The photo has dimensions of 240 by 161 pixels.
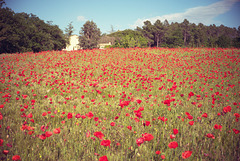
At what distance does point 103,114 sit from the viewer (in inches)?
127

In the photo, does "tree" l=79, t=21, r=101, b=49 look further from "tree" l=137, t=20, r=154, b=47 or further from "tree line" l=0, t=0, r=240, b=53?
"tree" l=137, t=20, r=154, b=47

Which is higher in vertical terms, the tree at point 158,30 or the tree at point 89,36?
the tree at point 158,30

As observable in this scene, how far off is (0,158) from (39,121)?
50.9 inches

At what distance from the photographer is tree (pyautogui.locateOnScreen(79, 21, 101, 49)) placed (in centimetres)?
4225

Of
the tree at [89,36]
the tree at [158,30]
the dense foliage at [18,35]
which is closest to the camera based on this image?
the dense foliage at [18,35]

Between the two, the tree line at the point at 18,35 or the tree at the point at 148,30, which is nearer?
the tree line at the point at 18,35

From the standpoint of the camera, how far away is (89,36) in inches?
1722

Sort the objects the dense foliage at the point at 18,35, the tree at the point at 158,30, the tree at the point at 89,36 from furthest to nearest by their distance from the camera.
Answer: the tree at the point at 158,30
the tree at the point at 89,36
the dense foliage at the point at 18,35

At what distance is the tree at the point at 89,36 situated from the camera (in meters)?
42.2

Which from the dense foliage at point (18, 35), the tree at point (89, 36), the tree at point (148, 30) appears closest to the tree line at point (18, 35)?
the dense foliage at point (18, 35)

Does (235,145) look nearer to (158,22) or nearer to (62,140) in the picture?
(62,140)

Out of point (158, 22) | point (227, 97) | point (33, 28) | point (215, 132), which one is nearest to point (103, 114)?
point (215, 132)

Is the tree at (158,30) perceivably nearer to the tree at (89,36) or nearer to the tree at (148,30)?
the tree at (148,30)

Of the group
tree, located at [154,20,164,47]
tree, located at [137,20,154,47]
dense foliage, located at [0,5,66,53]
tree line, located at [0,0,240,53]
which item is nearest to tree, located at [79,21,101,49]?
tree line, located at [0,0,240,53]
